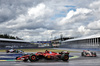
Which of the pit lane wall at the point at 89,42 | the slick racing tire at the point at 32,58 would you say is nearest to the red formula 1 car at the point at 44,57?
the slick racing tire at the point at 32,58

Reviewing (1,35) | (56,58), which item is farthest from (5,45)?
(1,35)

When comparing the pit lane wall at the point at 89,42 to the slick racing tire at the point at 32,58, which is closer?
the slick racing tire at the point at 32,58

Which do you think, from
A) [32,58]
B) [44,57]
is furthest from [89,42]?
[32,58]

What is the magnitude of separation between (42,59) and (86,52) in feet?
28.8

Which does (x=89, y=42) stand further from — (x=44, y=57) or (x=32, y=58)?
(x=32, y=58)

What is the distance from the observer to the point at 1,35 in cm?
16475

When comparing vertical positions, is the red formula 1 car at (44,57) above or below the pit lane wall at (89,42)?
below

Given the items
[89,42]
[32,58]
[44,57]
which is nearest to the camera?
[32,58]

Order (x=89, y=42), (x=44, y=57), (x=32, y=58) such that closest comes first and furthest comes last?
(x=32, y=58) < (x=44, y=57) < (x=89, y=42)

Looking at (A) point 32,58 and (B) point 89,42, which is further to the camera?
(B) point 89,42

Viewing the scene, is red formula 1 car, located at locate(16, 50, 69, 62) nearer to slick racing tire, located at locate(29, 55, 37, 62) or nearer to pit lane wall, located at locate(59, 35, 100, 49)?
slick racing tire, located at locate(29, 55, 37, 62)

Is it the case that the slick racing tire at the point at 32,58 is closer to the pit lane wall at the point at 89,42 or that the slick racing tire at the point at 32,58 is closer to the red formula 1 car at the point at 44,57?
the red formula 1 car at the point at 44,57

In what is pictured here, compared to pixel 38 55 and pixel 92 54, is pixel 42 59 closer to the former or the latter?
pixel 38 55

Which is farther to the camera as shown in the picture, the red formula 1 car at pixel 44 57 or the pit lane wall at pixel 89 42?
the pit lane wall at pixel 89 42
